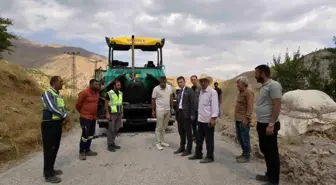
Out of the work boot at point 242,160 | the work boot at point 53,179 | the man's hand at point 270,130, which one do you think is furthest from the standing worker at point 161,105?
the man's hand at point 270,130

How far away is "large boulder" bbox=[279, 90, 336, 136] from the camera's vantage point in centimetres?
905

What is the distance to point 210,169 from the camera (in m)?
5.98

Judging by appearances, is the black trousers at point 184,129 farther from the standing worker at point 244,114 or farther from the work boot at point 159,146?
the standing worker at point 244,114

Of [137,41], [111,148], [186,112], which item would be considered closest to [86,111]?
[111,148]

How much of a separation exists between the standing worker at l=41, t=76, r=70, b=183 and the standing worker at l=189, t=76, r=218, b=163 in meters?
2.75

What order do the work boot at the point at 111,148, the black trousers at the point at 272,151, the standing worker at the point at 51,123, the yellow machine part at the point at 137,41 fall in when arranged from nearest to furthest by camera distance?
the black trousers at the point at 272,151 → the standing worker at the point at 51,123 → the work boot at the point at 111,148 → the yellow machine part at the point at 137,41

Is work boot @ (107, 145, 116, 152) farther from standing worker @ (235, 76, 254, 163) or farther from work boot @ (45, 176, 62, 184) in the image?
standing worker @ (235, 76, 254, 163)

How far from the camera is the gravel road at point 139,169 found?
17.4ft

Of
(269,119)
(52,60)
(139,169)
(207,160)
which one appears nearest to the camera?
(269,119)

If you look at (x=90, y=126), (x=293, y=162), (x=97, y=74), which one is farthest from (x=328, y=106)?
(x=97, y=74)

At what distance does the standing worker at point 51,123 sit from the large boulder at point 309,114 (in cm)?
670

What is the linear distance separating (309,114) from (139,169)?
5.61 metres

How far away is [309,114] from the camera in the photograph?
9.13 metres

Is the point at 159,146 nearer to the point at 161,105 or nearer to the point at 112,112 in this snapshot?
the point at 161,105
